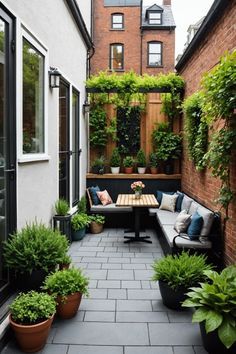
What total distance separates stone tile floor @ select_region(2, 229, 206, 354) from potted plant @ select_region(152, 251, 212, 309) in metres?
0.14

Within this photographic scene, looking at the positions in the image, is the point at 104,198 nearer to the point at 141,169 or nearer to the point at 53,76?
the point at 141,169

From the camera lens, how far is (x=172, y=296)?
3.45 metres

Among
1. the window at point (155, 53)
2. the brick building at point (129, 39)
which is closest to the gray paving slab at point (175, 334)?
the brick building at point (129, 39)

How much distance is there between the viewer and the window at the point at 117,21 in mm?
18619

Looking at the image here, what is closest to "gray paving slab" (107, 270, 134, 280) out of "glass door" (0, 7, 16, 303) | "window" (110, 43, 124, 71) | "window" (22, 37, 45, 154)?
"glass door" (0, 7, 16, 303)

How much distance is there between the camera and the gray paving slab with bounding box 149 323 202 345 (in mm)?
2885

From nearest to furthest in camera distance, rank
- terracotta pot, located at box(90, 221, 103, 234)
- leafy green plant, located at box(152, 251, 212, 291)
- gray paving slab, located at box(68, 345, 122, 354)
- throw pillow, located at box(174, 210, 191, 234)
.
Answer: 1. gray paving slab, located at box(68, 345, 122, 354)
2. leafy green plant, located at box(152, 251, 212, 291)
3. throw pillow, located at box(174, 210, 191, 234)
4. terracotta pot, located at box(90, 221, 103, 234)

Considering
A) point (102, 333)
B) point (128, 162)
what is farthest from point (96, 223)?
point (102, 333)

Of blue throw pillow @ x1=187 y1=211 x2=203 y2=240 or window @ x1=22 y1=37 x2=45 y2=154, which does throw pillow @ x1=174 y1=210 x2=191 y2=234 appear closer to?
blue throw pillow @ x1=187 y1=211 x2=203 y2=240

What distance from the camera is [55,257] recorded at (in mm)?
3383

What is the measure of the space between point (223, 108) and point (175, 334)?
7.41ft

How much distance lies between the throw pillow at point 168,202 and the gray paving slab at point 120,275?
2417 mm

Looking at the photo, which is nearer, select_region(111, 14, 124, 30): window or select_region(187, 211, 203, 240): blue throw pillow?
select_region(187, 211, 203, 240): blue throw pillow

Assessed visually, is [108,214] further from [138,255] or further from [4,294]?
[4,294]
